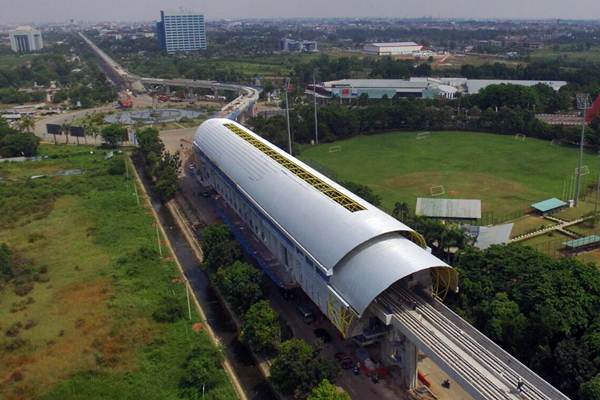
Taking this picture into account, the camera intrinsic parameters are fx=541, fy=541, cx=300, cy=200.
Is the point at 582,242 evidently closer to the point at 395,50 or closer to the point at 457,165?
the point at 457,165

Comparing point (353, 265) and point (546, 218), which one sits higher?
point (353, 265)

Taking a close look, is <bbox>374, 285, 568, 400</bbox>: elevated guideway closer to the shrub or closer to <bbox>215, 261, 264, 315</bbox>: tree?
<bbox>215, 261, 264, 315</bbox>: tree

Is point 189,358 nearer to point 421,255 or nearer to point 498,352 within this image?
point 421,255

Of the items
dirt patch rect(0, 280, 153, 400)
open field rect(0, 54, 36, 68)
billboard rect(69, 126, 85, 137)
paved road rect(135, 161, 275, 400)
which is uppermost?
open field rect(0, 54, 36, 68)

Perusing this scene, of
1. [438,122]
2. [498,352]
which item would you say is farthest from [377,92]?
[498,352]

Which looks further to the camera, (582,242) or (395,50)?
(395,50)

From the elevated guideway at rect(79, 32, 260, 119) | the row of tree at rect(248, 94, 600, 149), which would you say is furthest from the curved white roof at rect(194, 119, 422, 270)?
the elevated guideway at rect(79, 32, 260, 119)

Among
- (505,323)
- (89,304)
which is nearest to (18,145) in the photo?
(89,304)
